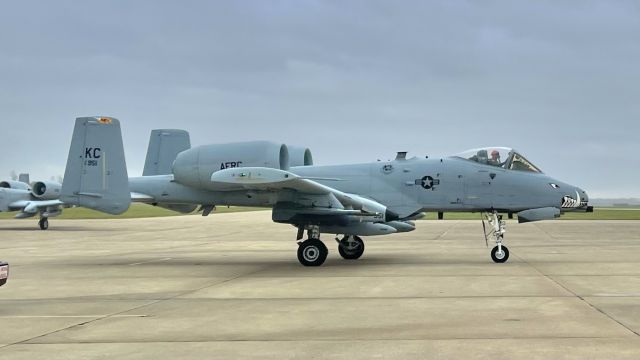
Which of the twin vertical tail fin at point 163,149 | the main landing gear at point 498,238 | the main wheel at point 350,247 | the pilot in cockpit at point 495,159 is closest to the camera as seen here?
the main landing gear at point 498,238

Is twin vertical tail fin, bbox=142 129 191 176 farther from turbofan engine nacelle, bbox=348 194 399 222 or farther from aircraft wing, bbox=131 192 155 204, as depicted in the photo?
turbofan engine nacelle, bbox=348 194 399 222

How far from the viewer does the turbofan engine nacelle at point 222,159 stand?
616 inches

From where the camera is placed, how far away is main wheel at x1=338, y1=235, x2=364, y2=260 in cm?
1761

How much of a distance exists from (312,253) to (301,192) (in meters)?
1.57

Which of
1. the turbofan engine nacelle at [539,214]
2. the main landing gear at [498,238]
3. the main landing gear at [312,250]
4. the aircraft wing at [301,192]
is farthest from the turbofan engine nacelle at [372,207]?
the turbofan engine nacelle at [539,214]

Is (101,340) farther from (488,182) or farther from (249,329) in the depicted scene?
(488,182)

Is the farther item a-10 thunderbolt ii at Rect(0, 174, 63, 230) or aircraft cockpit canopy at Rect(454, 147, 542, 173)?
a-10 thunderbolt ii at Rect(0, 174, 63, 230)

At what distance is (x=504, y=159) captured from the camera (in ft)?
53.9

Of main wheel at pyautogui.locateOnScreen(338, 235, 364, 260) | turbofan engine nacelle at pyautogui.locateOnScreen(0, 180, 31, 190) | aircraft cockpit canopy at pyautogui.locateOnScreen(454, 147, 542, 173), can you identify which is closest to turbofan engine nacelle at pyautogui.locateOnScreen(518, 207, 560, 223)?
aircraft cockpit canopy at pyautogui.locateOnScreen(454, 147, 542, 173)

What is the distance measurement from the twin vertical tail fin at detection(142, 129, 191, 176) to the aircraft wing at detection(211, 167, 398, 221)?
3.36 meters

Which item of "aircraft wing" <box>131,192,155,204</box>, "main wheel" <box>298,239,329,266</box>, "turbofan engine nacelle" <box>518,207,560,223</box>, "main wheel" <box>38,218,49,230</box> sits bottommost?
"main wheel" <box>38,218,49,230</box>

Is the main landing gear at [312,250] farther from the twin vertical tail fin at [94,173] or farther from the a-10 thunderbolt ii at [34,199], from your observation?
the a-10 thunderbolt ii at [34,199]

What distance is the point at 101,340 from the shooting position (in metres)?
7.06

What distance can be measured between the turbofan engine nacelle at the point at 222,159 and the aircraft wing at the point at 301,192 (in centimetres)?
51
